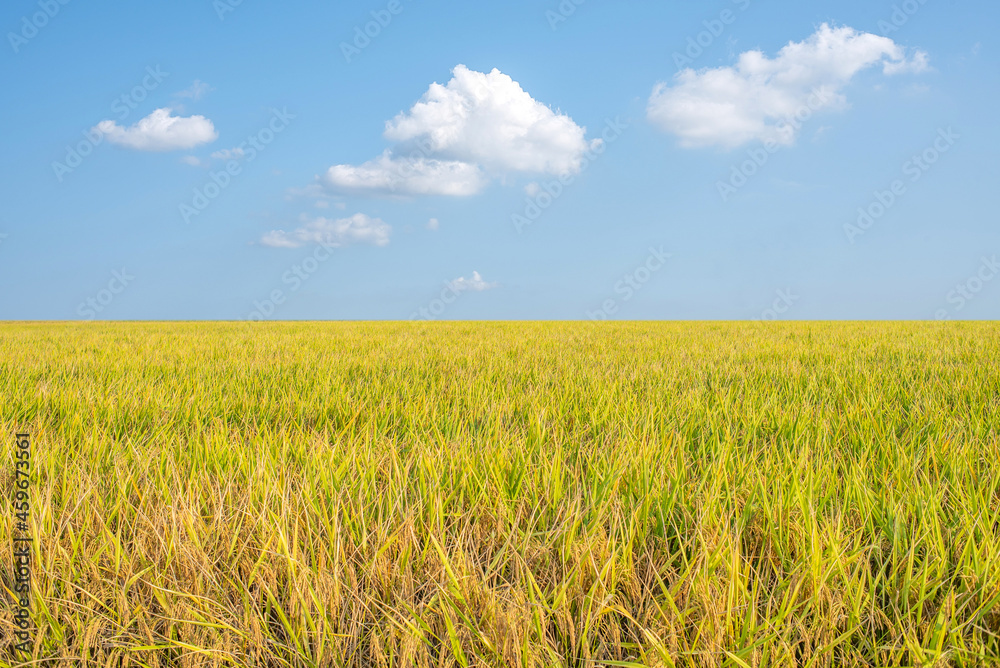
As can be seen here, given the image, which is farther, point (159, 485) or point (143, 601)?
point (159, 485)

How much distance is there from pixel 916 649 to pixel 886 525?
0.44 m

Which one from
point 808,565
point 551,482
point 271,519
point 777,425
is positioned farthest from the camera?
point 777,425

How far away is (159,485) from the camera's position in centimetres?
153

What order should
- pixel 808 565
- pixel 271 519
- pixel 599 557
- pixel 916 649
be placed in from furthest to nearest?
1. pixel 271 519
2. pixel 599 557
3. pixel 808 565
4. pixel 916 649

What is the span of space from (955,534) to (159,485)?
2.08m

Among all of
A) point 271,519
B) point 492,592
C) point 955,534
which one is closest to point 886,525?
point 955,534

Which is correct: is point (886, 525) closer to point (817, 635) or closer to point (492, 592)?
point (817, 635)

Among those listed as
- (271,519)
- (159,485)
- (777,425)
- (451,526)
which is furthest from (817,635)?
(159,485)

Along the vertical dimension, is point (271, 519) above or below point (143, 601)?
above

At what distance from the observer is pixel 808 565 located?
104cm

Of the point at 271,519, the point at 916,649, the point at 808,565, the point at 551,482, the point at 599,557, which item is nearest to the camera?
the point at 916,649

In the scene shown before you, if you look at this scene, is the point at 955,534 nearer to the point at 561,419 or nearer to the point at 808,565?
the point at 808,565

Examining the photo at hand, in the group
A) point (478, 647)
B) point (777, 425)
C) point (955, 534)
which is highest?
point (777, 425)

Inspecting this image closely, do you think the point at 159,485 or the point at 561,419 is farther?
the point at 561,419
